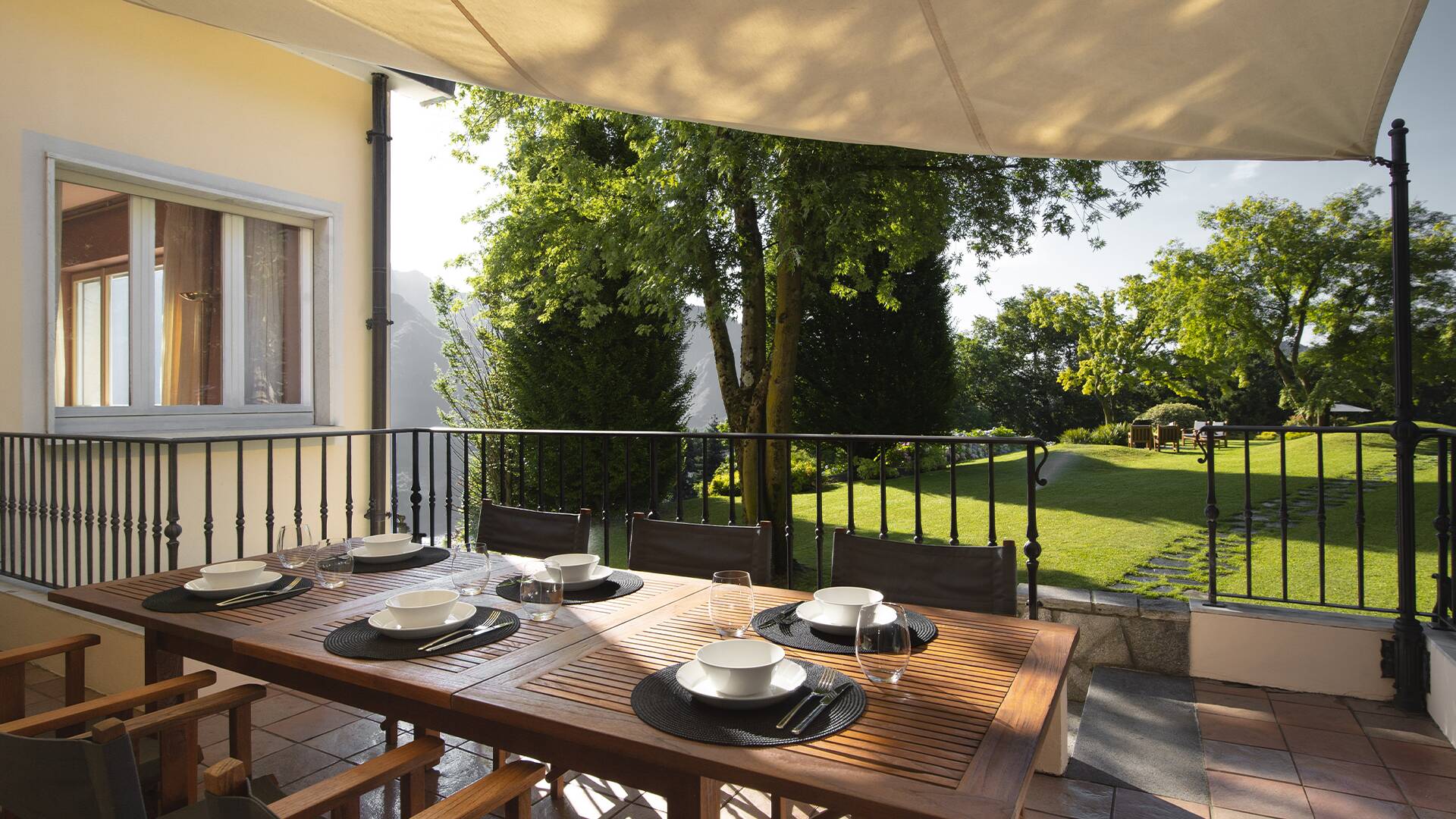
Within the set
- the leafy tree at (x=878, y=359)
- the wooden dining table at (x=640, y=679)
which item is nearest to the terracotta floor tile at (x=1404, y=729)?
the wooden dining table at (x=640, y=679)

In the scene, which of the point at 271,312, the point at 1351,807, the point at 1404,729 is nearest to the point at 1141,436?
the point at 1404,729

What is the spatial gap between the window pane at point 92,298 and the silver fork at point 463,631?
4.15 meters

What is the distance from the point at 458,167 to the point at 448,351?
8.13 ft

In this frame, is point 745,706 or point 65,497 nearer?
point 745,706

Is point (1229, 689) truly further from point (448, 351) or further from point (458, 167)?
point (448, 351)

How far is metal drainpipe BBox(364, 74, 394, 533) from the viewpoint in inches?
220

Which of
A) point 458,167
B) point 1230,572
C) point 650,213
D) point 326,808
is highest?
→ point 458,167

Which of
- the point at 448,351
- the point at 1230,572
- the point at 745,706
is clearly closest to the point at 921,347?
the point at 1230,572

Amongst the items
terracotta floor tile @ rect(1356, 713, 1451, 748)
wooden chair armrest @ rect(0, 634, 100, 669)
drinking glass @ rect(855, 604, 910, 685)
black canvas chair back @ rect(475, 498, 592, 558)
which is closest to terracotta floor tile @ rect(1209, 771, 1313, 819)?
terracotta floor tile @ rect(1356, 713, 1451, 748)

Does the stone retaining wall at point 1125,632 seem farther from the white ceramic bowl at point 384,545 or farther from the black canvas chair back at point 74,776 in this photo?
the black canvas chair back at point 74,776

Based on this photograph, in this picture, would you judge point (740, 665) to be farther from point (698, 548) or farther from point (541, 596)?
point (698, 548)

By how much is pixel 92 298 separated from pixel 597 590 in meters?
4.36

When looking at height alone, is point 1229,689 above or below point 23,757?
below

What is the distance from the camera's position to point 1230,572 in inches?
219
